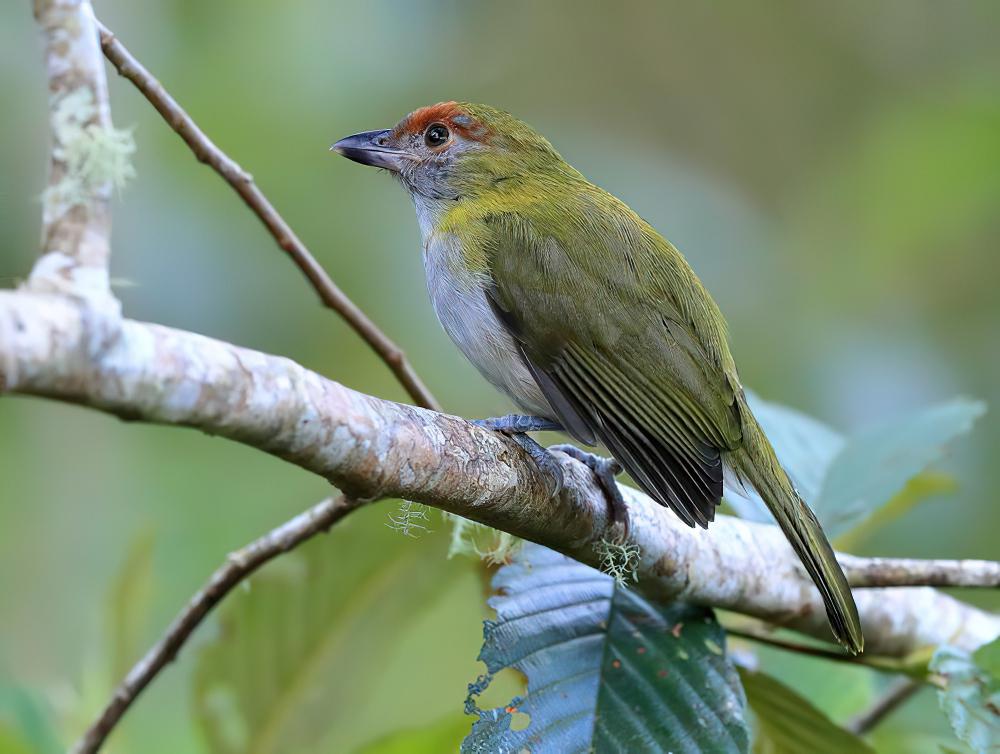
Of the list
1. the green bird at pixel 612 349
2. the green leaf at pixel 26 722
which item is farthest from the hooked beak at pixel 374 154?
the green leaf at pixel 26 722

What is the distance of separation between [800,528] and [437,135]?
179cm

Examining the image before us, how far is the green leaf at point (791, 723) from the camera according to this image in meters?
2.44

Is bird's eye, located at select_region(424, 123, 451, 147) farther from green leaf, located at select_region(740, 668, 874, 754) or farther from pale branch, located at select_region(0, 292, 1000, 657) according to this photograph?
green leaf, located at select_region(740, 668, 874, 754)

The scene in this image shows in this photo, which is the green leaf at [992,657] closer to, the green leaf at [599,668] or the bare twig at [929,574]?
the bare twig at [929,574]

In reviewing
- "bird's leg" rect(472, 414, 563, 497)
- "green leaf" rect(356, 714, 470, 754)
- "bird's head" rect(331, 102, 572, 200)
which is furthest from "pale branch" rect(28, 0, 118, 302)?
"bird's head" rect(331, 102, 572, 200)

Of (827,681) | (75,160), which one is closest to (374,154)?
(827,681)

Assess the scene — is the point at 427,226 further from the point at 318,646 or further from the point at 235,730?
the point at 235,730

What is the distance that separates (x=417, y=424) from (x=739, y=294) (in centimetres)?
412

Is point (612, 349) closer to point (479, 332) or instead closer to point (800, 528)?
point (479, 332)

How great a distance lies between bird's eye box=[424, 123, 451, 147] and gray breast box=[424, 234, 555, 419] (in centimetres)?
72

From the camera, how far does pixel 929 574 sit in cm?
234

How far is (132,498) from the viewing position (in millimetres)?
4312

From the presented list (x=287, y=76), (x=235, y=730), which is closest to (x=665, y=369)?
(x=235, y=730)

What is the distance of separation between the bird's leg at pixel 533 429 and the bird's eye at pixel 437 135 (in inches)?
47.4
